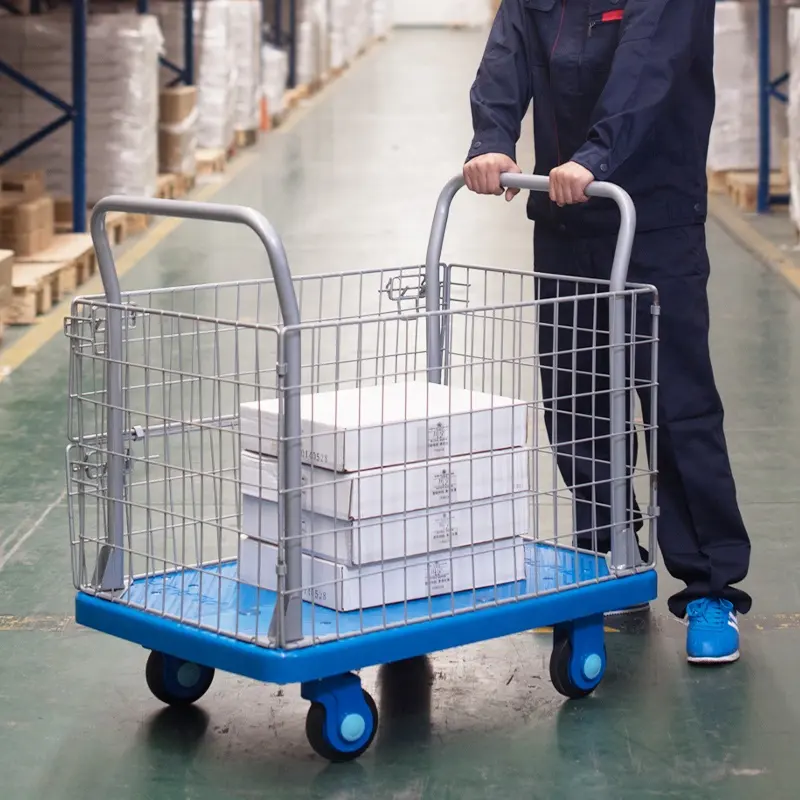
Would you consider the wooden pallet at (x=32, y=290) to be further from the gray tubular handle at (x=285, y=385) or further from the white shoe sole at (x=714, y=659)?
the white shoe sole at (x=714, y=659)

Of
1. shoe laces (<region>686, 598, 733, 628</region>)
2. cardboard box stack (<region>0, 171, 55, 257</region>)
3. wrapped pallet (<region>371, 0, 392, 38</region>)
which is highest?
wrapped pallet (<region>371, 0, 392, 38</region>)

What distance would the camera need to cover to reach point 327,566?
3.16 metres

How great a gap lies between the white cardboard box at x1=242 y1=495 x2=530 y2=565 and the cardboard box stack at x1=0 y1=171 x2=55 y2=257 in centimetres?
588

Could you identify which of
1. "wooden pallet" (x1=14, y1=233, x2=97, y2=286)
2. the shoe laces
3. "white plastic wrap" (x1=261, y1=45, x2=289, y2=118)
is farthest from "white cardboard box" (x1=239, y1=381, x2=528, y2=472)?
"white plastic wrap" (x1=261, y1=45, x2=289, y2=118)

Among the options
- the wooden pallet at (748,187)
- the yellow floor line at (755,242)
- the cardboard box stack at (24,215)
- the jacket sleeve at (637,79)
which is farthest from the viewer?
the wooden pallet at (748,187)

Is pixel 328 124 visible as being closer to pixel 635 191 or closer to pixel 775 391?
pixel 775 391

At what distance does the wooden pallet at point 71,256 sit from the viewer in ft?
28.9

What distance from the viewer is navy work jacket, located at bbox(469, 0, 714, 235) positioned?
134 inches

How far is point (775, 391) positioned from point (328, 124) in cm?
1283

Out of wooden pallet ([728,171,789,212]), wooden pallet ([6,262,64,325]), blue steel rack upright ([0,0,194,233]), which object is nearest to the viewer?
wooden pallet ([6,262,64,325])

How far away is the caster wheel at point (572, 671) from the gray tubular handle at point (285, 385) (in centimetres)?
74

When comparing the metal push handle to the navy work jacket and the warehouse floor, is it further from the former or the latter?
the warehouse floor

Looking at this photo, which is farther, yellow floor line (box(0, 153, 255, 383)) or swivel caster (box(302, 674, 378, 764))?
yellow floor line (box(0, 153, 255, 383))

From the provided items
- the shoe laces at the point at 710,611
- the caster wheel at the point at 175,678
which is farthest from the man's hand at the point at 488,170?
the caster wheel at the point at 175,678
